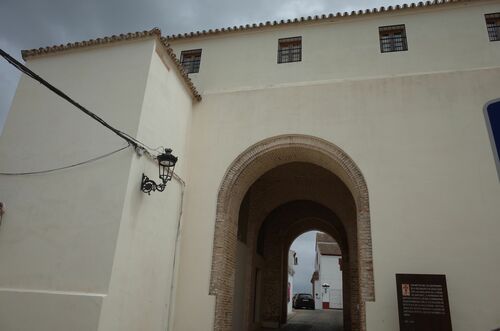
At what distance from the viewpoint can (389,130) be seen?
25.1 ft

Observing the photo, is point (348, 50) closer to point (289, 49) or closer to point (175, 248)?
point (289, 49)

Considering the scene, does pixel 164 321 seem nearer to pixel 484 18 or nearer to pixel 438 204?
pixel 438 204

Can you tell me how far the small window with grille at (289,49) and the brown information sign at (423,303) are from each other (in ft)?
17.5

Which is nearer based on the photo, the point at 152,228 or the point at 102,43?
the point at 152,228

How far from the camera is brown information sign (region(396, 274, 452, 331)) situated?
19.8 ft

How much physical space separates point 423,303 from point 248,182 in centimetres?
429

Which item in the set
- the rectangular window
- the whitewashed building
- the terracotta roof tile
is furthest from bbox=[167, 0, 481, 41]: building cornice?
the terracotta roof tile

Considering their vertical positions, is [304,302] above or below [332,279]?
below

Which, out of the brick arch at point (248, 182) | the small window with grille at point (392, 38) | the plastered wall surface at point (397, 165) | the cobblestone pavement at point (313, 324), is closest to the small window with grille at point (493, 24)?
the plastered wall surface at point (397, 165)

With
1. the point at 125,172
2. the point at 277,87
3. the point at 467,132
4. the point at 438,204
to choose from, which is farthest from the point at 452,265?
the point at 125,172

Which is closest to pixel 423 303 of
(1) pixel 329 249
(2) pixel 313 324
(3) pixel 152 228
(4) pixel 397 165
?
(4) pixel 397 165

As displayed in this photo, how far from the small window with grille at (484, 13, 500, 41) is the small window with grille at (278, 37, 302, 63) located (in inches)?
157

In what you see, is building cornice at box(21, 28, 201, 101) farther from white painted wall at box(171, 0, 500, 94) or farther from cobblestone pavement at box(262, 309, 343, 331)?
cobblestone pavement at box(262, 309, 343, 331)

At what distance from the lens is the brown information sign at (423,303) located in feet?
19.8
